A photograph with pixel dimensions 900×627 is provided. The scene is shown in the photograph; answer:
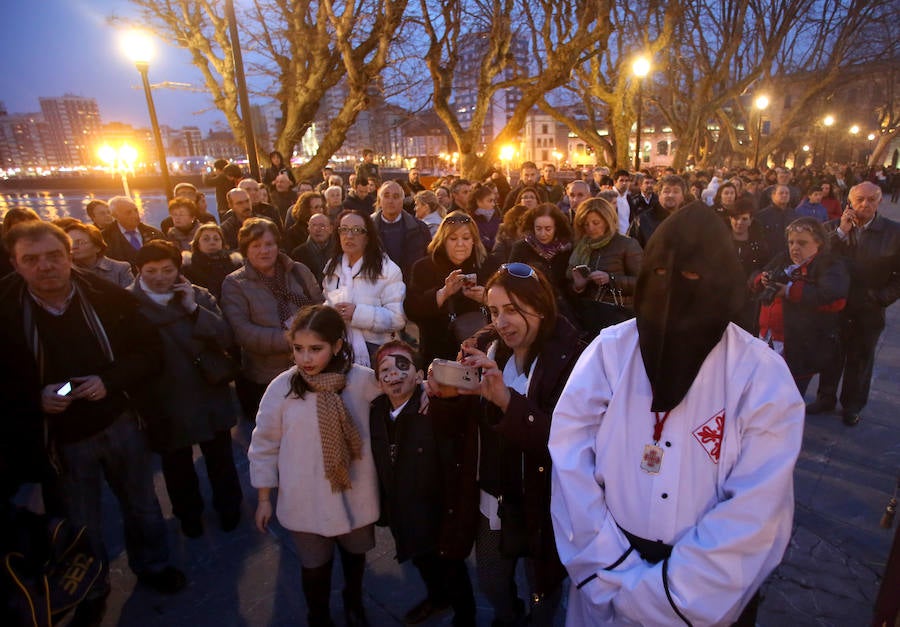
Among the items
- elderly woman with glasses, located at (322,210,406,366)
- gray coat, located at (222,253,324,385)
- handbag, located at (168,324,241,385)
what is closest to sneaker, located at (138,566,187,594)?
handbag, located at (168,324,241,385)

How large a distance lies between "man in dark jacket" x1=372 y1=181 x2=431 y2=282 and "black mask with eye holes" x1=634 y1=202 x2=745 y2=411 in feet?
13.9

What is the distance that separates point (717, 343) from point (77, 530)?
267cm

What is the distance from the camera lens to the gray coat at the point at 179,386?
327 cm

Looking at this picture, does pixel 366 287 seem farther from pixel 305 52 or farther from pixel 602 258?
pixel 305 52

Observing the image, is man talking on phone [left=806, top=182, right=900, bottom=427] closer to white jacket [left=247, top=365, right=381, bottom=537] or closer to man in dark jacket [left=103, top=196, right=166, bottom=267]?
white jacket [left=247, top=365, right=381, bottom=537]

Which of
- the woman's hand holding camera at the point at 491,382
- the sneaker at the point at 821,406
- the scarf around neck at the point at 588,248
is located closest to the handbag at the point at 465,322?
the scarf around neck at the point at 588,248

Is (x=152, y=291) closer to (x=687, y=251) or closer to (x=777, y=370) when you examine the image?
(x=687, y=251)

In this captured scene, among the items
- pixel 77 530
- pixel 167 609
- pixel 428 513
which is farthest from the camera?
pixel 167 609

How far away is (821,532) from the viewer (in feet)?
10.7

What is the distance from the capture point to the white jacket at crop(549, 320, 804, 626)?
139 centimetres

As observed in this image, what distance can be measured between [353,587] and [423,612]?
1.33ft

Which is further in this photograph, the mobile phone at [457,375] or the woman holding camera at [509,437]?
the woman holding camera at [509,437]

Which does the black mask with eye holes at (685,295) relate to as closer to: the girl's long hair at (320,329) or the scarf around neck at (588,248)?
the girl's long hair at (320,329)

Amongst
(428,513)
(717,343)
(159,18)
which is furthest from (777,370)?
(159,18)
